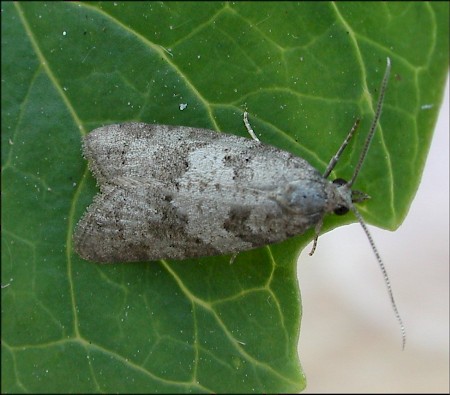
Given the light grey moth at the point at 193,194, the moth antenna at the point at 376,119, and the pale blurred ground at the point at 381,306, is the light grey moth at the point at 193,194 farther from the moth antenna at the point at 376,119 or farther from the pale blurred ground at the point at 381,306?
the pale blurred ground at the point at 381,306

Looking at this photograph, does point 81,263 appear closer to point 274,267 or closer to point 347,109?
point 274,267

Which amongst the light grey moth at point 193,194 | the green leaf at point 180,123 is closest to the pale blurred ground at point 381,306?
the green leaf at point 180,123

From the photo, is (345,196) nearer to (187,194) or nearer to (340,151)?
(340,151)

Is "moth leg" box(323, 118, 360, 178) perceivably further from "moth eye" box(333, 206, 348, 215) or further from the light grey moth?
"moth eye" box(333, 206, 348, 215)

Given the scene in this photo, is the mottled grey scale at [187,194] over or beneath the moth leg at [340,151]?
beneath

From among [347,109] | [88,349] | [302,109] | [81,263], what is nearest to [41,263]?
[81,263]

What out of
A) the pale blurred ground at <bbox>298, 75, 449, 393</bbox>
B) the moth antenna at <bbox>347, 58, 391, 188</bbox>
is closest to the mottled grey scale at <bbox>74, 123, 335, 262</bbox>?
the moth antenna at <bbox>347, 58, 391, 188</bbox>
